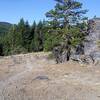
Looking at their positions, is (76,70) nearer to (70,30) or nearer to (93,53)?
(93,53)

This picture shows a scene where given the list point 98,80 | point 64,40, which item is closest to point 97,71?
point 98,80

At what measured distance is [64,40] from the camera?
35219 millimetres

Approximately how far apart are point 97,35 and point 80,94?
50.5 ft

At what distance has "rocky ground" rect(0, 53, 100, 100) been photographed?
1958 centimetres

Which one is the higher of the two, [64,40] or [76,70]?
[64,40]

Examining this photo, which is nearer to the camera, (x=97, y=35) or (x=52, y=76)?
(x=52, y=76)

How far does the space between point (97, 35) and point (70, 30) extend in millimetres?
2884

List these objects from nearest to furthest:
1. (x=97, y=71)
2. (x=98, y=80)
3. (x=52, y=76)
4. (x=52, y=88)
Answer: (x=52, y=88) → (x=98, y=80) → (x=52, y=76) → (x=97, y=71)

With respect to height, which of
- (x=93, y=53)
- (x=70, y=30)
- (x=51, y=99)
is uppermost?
(x=70, y=30)

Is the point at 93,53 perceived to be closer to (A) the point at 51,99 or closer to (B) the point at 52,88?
(B) the point at 52,88

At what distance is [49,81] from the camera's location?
23.9 m

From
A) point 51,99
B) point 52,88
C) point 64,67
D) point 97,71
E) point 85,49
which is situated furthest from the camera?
point 85,49

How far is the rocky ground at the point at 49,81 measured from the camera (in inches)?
771

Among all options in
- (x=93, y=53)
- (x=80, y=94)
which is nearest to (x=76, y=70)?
(x=93, y=53)
